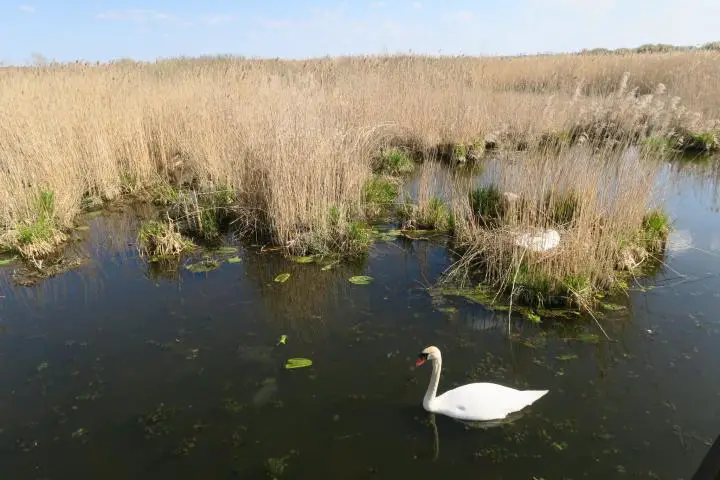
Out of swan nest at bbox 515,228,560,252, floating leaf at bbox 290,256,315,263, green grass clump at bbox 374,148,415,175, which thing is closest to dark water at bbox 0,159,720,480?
floating leaf at bbox 290,256,315,263

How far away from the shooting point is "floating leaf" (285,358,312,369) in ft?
12.6

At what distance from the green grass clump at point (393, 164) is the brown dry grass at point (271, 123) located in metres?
0.43

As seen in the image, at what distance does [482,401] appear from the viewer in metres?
3.23

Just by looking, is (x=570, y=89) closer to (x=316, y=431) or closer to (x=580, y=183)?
(x=580, y=183)

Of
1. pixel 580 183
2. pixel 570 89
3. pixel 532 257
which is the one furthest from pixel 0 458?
pixel 570 89

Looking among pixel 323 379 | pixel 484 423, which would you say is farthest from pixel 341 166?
pixel 484 423

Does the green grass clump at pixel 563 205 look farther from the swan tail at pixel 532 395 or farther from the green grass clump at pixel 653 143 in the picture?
the swan tail at pixel 532 395

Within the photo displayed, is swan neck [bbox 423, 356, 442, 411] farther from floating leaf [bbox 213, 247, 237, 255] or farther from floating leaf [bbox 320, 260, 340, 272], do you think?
floating leaf [bbox 213, 247, 237, 255]

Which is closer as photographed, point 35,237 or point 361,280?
point 361,280

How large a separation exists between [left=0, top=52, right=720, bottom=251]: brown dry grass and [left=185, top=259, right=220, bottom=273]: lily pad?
85 centimetres

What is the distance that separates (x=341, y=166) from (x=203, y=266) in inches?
86.6

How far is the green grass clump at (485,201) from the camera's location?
6.35m

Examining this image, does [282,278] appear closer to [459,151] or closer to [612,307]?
[612,307]

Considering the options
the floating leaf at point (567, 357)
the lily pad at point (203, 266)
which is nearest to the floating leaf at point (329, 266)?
the lily pad at point (203, 266)
